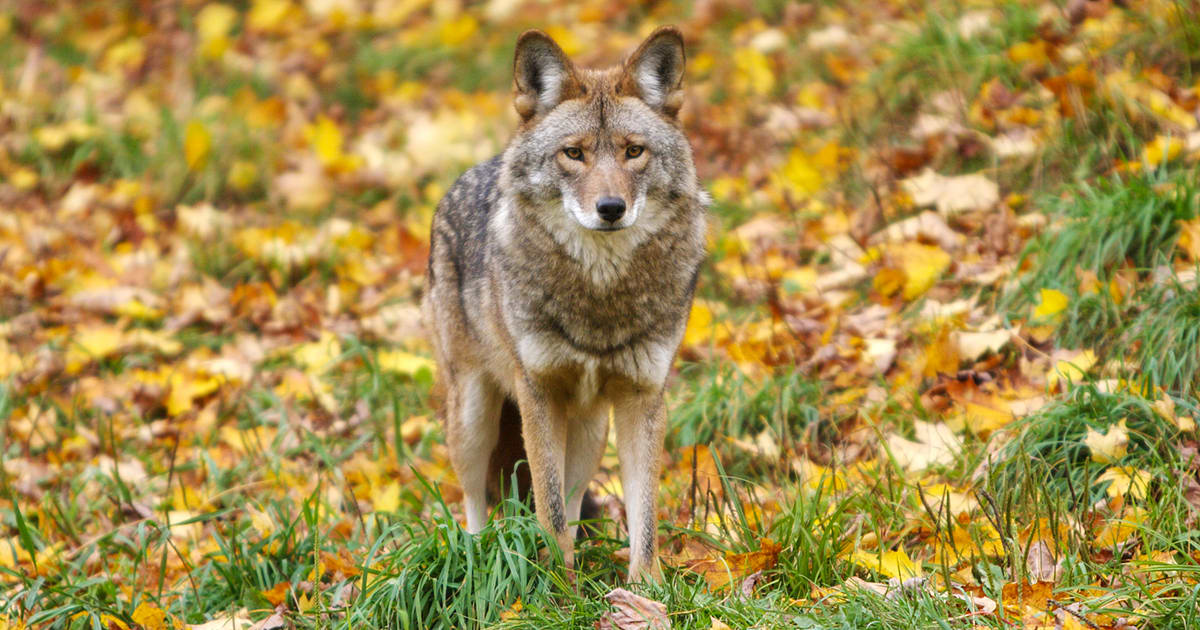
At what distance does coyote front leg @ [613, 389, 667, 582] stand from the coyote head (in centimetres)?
72

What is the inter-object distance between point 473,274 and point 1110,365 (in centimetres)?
282

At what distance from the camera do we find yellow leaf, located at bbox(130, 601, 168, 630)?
418 cm

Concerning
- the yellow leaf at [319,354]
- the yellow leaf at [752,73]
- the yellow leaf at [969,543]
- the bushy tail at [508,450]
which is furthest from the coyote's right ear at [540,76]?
the yellow leaf at [752,73]

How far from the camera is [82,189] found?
936 centimetres

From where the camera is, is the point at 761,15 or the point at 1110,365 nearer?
the point at 1110,365

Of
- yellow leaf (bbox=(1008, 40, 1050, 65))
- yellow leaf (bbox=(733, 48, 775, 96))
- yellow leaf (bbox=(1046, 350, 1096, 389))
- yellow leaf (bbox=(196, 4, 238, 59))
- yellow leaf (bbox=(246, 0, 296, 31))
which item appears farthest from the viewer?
yellow leaf (bbox=(246, 0, 296, 31))

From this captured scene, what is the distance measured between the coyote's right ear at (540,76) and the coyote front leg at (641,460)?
123 cm

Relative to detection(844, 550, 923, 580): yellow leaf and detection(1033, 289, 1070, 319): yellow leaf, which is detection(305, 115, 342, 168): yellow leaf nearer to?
detection(1033, 289, 1070, 319): yellow leaf

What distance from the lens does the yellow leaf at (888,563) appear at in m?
3.85

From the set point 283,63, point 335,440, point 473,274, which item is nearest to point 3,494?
point 335,440

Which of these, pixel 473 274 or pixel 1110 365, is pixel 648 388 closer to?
pixel 473 274

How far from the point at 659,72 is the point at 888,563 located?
2051 mm

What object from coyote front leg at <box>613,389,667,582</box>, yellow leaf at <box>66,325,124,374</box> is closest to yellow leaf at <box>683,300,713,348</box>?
coyote front leg at <box>613,389,667,582</box>

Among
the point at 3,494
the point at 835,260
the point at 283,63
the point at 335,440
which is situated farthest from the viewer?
the point at 283,63
